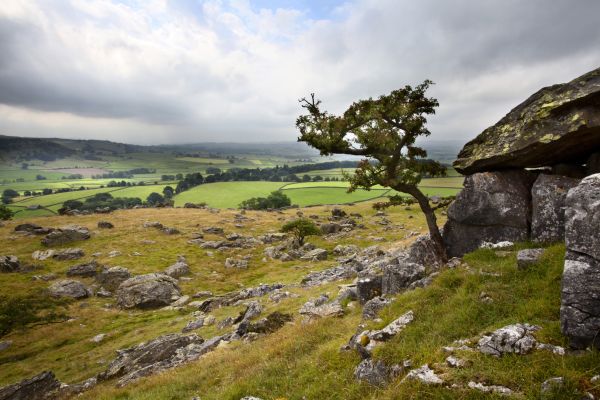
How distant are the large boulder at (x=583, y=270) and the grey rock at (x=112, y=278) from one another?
2323 inches

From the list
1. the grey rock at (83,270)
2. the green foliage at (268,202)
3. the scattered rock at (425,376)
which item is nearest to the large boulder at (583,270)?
the scattered rock at (425,376)

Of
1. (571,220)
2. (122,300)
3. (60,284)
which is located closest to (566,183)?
(571,220)

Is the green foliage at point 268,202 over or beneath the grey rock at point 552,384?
beneath

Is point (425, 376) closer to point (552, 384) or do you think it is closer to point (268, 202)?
point (552, 384)

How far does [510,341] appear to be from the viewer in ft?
32.7

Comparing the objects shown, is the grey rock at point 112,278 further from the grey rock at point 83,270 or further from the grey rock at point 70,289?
the grey rock at point 83,270

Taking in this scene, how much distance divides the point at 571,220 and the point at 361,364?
26.9 ft

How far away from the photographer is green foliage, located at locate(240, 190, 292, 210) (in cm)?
16575

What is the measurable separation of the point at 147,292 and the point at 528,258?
157 ft

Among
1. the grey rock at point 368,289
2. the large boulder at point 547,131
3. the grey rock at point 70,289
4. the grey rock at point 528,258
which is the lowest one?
the grey rock at point 70,289

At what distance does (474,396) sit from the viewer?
8625mm

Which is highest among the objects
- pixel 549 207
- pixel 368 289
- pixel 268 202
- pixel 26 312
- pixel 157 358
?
pixel 549 207

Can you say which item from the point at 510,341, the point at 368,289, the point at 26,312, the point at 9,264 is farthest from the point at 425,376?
the point at 9,264

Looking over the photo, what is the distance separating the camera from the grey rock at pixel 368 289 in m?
21.5
